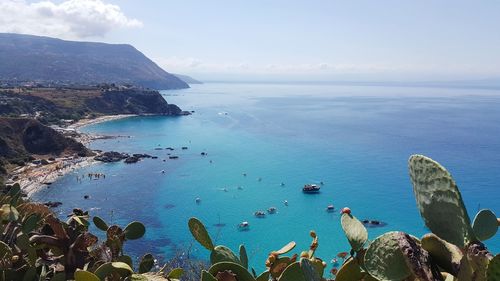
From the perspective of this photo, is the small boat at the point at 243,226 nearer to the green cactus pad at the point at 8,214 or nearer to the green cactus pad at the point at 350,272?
the green cactus pad at the point at 8,214

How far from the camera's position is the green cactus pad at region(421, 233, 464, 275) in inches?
74.4

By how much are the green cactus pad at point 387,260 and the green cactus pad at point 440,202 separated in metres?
0.26

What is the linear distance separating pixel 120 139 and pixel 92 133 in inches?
303

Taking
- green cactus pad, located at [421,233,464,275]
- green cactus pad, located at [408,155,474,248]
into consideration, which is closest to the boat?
green cactus pad, located at [408,155,474,248]

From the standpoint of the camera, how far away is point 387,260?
5.99 ft

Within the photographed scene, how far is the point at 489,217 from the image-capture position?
7.01 ft

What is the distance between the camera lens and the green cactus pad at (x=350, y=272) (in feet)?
7.41

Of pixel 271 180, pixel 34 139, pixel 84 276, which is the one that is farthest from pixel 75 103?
pixel 84 276

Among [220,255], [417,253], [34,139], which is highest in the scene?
[417,253]

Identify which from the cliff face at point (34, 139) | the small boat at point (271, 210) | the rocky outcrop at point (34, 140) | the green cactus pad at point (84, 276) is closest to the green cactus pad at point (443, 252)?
the green cactus pad at point (84, 276)

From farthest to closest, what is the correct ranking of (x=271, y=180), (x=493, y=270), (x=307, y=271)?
(x=271, y=180), (x=307, y=271), (x=493, y=270)

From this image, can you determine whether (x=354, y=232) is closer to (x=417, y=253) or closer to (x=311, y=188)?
(x=417, y=253)

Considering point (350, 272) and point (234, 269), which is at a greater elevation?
point (350, 272)

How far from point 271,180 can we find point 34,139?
3659cm
